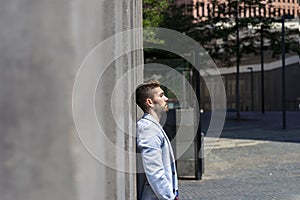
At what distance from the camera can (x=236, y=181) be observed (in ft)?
30.3

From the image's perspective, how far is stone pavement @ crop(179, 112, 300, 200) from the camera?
317 inches

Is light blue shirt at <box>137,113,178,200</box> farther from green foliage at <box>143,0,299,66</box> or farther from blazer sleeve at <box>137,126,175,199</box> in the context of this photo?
green foliage at <box>143,0,299,66</box>

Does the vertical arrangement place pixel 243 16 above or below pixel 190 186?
above

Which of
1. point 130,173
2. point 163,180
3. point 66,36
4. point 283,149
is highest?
point 66,36

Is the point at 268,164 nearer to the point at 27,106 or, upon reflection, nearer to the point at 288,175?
the point at 288,175

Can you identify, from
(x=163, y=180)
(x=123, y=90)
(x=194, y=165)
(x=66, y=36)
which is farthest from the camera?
(x=194, y=165)

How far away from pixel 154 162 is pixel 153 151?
6 cm

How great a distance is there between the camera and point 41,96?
2.96ft

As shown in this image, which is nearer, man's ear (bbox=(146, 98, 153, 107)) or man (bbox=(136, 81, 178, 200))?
man (bbox=(136, 81, 178, 200))

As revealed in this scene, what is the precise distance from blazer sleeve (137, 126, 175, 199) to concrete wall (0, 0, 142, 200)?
1915mm

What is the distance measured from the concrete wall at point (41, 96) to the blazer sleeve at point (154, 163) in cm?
191

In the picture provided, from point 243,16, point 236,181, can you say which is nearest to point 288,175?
point 236,181

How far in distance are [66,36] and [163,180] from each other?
2090 millimetres

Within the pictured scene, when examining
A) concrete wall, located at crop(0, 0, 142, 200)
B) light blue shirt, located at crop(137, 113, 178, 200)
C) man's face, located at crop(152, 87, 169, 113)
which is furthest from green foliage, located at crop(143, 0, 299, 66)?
concrete wall, located at crop(0, 0, 142, 200)
